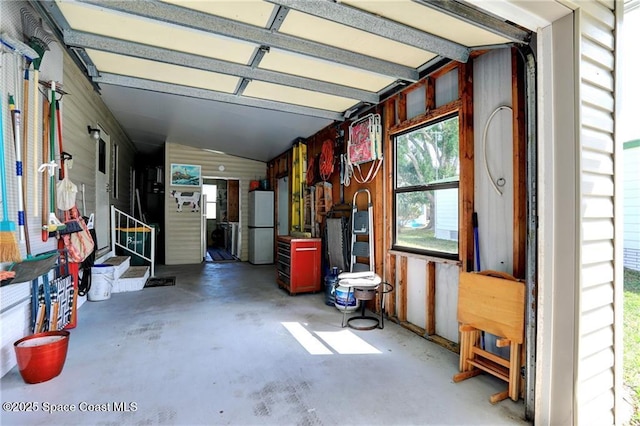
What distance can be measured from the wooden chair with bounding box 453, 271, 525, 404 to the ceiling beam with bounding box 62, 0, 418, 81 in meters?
2.15

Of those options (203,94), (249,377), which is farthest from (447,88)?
(249,377)

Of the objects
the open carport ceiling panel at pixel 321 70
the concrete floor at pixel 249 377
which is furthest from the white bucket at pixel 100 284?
the open carport ceiling panel at pixel 321 70

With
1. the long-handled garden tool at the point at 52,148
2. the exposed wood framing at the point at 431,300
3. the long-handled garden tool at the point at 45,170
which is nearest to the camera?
the long-handled garden tool at the point at 45,170

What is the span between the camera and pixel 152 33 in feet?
8.67

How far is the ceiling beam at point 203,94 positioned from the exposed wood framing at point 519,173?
2.65 m

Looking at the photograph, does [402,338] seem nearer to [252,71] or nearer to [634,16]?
[252,71]

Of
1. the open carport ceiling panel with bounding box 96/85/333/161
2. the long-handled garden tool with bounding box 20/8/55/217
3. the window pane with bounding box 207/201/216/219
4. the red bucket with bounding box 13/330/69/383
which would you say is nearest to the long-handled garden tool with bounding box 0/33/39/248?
the long-handled garden tool with bounding box 20/8/55/217

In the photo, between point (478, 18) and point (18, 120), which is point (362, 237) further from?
point (18, 120)

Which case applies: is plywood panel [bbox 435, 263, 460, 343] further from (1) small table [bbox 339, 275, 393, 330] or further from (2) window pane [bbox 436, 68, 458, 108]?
(2) window pane [bbox 436, 68, 458, 108]

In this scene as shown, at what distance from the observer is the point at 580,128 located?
5.92 feet

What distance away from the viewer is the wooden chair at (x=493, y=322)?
7.26 ft

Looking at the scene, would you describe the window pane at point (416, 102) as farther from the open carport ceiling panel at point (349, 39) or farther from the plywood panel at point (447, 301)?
the plywood panel at point (447, 301)

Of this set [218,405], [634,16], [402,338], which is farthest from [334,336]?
[634,16]

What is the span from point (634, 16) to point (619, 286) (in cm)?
241
